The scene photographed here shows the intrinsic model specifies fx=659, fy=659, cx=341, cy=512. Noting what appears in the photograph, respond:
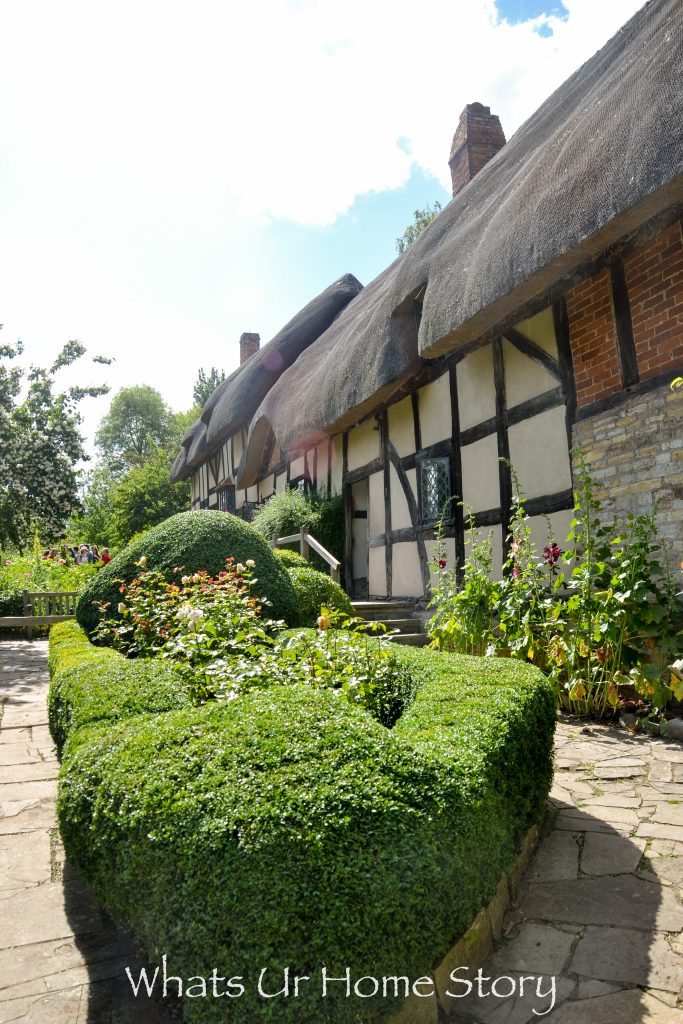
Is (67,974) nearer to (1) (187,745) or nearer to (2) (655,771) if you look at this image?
(1) (187,745)

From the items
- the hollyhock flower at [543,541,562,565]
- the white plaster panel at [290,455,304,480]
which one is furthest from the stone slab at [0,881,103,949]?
the white plaster panel at [290,455,304,480]

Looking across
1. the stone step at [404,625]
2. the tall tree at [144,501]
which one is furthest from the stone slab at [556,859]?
the tall tree at [144,501]

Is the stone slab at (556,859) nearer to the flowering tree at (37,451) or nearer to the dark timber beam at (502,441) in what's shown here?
the dark timber beam at (502,441)

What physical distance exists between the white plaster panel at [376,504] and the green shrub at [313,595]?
247cm

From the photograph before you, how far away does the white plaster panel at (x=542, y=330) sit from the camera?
19.4 ft

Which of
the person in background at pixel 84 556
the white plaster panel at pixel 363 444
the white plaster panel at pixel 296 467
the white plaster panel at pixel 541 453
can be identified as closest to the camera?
the white plaster panel at pixel 541 453

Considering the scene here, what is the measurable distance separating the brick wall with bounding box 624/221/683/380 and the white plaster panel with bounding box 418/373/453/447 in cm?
267

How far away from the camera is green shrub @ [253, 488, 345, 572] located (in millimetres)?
10078

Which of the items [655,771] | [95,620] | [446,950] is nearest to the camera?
[446,950]

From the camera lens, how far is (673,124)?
4020mm

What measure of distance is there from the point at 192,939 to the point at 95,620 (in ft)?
15.0

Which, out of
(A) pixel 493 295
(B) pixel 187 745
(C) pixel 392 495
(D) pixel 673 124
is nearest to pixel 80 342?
(C) pixel 392 495

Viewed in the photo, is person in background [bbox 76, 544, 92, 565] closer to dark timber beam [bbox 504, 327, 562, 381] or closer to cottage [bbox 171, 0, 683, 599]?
cottage [bbox 171, 0, 683, 599]

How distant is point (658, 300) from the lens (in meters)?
4.83
